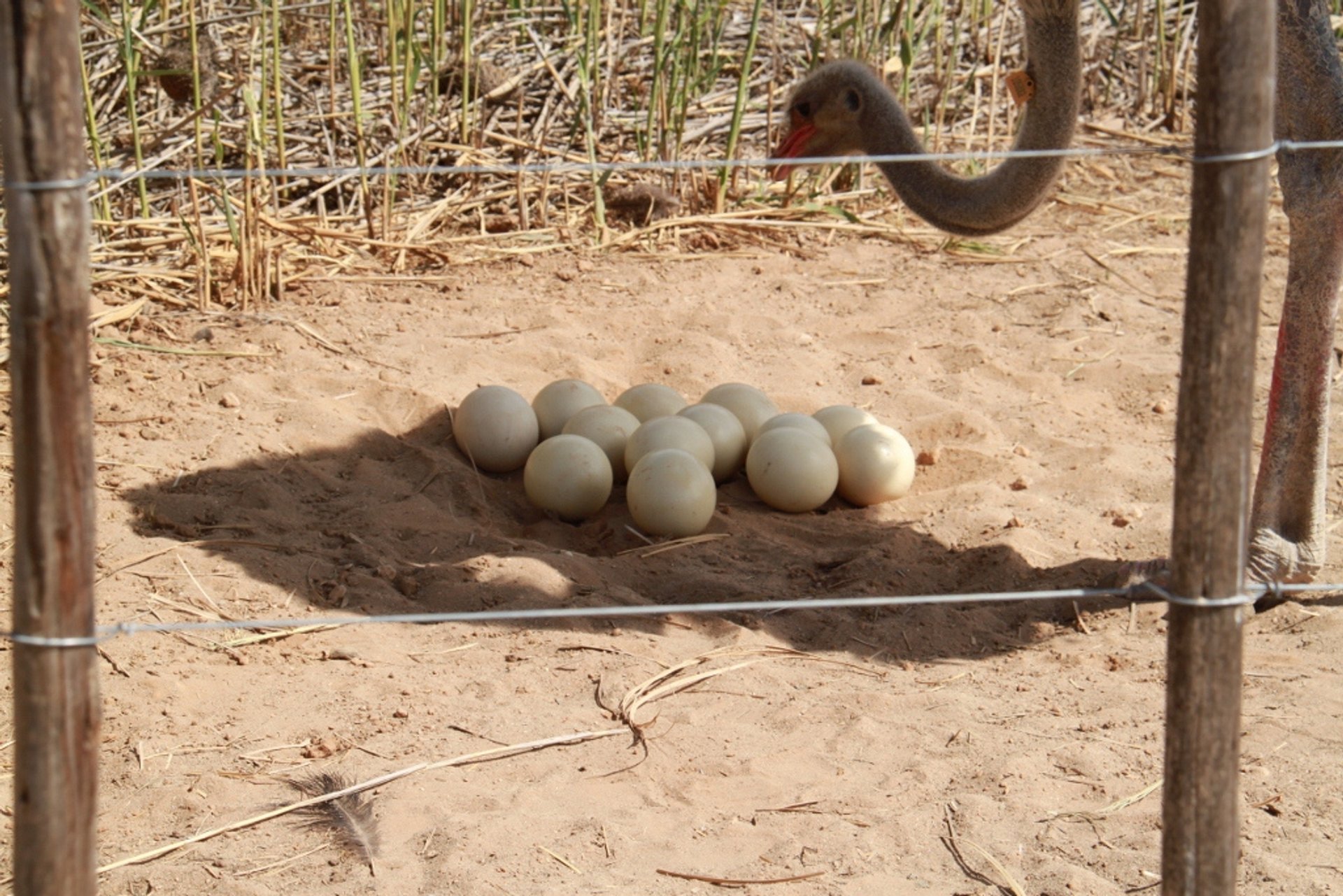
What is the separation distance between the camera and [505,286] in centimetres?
625

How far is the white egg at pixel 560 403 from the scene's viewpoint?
16.0 feet

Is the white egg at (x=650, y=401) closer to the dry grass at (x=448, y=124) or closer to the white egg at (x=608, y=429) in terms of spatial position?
the white egg at (x=608, y=429)

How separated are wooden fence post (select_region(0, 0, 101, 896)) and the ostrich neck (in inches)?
123

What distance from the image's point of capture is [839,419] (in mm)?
4875

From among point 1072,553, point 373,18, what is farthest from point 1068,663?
point 373,18

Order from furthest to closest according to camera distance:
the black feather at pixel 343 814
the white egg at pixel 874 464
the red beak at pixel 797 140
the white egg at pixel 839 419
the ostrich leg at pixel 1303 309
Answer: the red beak at pixel 797 140
the white egg at pixel 839 419
the white egg at pixel 874 464
the ostrich leg at pixel 1303 309
the black feather at pixel 343 814

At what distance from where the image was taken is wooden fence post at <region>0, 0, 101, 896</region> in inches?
72.4

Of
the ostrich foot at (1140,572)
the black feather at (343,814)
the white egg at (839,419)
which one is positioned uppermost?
the white egg at (839,419)

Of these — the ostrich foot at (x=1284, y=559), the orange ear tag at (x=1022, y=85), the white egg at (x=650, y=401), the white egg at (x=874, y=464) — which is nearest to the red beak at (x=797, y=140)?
the orange ear tag at (x=1022, y=85)

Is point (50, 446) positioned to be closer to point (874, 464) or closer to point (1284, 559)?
point (874, 464)

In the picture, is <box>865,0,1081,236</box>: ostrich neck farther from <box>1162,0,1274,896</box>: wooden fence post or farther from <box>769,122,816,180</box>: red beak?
<box>1162,0,1274,896</box>: wooden fence post

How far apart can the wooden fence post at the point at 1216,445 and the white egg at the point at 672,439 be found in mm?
2440

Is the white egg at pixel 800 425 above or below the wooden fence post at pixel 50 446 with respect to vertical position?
below

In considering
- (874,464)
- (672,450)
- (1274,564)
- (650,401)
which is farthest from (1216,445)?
(650,401)
